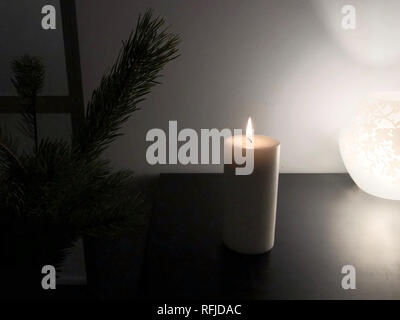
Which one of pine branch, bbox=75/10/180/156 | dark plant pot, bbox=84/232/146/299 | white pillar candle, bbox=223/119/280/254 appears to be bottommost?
dark plant pot, bbox=84/232/146/299

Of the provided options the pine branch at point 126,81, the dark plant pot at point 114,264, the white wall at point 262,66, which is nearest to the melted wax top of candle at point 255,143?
the pine branch at point 126,81

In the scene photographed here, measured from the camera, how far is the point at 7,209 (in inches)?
14.6

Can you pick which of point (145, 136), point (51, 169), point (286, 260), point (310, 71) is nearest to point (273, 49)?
point (310, 71)

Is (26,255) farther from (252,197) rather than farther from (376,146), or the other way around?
(376,146)

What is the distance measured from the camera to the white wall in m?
0.73

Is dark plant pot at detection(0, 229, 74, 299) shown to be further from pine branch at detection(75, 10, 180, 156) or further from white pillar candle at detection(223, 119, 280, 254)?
white pillar candle at detection(223, 119, 280, 254)

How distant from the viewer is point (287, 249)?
21.0 inches

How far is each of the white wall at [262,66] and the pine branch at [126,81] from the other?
0.34 meters

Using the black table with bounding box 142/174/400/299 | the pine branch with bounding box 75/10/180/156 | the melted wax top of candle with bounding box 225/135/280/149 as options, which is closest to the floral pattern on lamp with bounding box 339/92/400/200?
the black table with bounding box 142/174/400/299

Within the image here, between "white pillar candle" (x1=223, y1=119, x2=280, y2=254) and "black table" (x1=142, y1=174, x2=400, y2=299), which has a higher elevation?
"white pillar candle" (x1=223, y1=119, x2=280, y2=254)

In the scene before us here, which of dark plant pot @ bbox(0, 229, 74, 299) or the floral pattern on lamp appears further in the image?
the floral pattern on lamp

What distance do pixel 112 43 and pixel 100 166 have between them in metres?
0.39

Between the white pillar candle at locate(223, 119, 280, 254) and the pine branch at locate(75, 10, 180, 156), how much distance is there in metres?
0.15

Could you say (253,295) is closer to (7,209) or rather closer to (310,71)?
(7,209)
